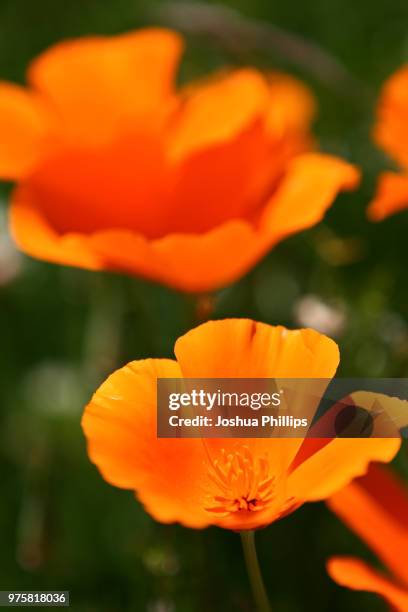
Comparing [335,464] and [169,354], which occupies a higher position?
[335,464]

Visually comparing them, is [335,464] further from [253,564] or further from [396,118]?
[396,118]

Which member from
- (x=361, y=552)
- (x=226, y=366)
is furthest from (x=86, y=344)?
(x=226, y=366)

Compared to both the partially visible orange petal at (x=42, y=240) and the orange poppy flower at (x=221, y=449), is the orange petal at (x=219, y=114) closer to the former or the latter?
the partially visible orange petal at (x=42, y=240)

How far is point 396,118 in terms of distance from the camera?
607 millimetres

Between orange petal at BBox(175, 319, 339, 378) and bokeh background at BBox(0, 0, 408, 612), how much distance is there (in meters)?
0.15

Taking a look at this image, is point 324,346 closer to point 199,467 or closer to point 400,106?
point 199,467

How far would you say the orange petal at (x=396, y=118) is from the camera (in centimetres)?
59

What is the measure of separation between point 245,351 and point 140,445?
53 millimetres

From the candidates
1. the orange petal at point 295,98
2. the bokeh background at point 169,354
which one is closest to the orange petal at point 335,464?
the bokeh background at point 169,354

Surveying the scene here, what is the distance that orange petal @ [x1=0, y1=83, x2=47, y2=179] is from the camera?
1.82 ft

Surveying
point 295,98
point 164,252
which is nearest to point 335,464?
point 164,252

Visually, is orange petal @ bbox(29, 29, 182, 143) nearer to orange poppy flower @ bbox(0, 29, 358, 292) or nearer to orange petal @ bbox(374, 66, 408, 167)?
orange poppy flower @ bbox(0, 29, 358, 292)

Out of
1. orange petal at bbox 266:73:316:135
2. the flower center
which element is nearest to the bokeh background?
orange petal at bbox 266:73:316:135

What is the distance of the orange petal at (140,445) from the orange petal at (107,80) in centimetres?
28
